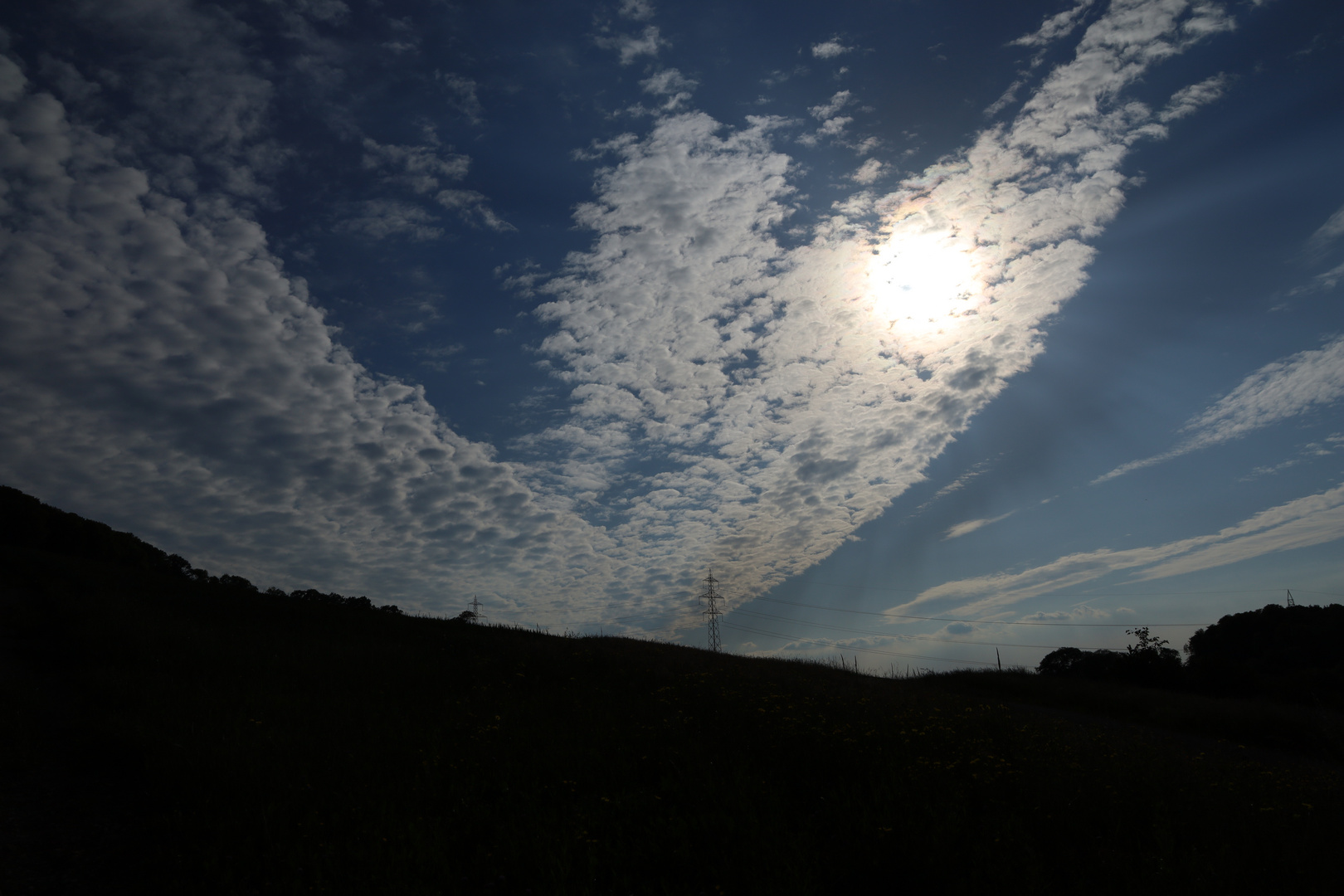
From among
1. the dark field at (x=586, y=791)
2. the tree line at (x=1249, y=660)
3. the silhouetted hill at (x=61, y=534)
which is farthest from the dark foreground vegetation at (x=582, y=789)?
the silhouetted hill at (x=61, y=534)

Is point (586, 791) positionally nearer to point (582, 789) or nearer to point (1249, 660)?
point (582, 789)

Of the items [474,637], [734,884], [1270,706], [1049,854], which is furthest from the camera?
[474,637]

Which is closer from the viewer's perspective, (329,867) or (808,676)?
(329,867)

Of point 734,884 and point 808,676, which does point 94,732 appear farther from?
point 808,676

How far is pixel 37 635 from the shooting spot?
16.1 meters

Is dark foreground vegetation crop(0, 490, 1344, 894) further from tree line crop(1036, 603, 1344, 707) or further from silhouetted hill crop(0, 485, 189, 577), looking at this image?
silhouetted hill crop(0, 485, 189, 577)

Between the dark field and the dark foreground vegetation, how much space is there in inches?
1.6

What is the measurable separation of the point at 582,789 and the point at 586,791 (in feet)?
0.32

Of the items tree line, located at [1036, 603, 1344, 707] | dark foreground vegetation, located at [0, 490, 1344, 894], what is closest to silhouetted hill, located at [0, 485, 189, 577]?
dark foreground vegetation, located at [0, 490, 1344, 894]

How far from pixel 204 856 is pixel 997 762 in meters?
10.2

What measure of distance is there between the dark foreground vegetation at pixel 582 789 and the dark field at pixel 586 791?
4 cm

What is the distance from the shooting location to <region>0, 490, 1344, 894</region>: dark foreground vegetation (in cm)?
664

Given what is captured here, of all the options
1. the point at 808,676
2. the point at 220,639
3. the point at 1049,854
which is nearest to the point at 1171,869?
the point at 1049,854

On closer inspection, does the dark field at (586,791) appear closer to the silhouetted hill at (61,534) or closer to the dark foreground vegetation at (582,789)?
the dark foreground vegetation at (582,789)
